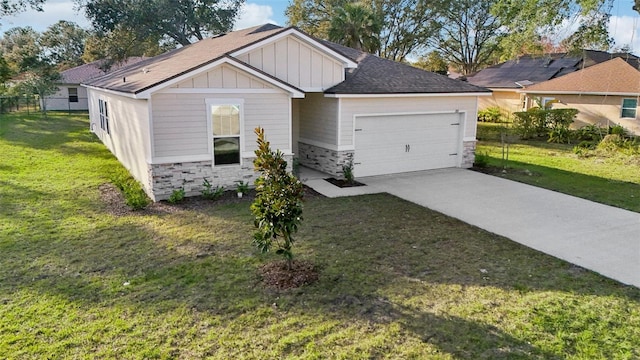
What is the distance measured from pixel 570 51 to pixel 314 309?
56.4ft

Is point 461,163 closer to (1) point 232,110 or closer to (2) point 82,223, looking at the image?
(1) point 232,110

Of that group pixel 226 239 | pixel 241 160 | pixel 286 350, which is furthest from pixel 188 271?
pixel 241 160

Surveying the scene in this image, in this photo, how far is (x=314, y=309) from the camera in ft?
16.5

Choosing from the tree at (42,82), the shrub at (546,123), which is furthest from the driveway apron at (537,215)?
the tree at (42,82)

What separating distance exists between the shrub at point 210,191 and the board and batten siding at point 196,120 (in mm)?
625

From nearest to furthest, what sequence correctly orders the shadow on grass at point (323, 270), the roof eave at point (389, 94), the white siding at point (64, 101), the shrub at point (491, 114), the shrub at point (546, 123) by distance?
1. the shadow on grass at point (323, 270)
2. the roof eave at point (389, 94)
3. the shrub at point (546, 123)
4. the shrub at point (491, 114)
5. the white siding at point (64, 101)

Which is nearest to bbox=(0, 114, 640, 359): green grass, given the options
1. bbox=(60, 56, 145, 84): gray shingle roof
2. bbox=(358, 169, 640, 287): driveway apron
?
bbox=(358, 169, 640, 287): driveway apron

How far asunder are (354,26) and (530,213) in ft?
61.7

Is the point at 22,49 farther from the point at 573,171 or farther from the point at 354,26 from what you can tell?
the point at 573,171

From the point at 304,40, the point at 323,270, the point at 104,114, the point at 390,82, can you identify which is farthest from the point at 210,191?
the point at 104,114

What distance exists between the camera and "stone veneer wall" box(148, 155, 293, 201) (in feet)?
31.3

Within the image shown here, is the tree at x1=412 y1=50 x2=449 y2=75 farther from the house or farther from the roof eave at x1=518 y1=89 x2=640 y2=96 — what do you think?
the house

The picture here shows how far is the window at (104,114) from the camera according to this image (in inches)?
613

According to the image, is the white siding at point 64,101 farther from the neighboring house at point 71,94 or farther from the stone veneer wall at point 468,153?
the stone veneer wall at point 468,153
